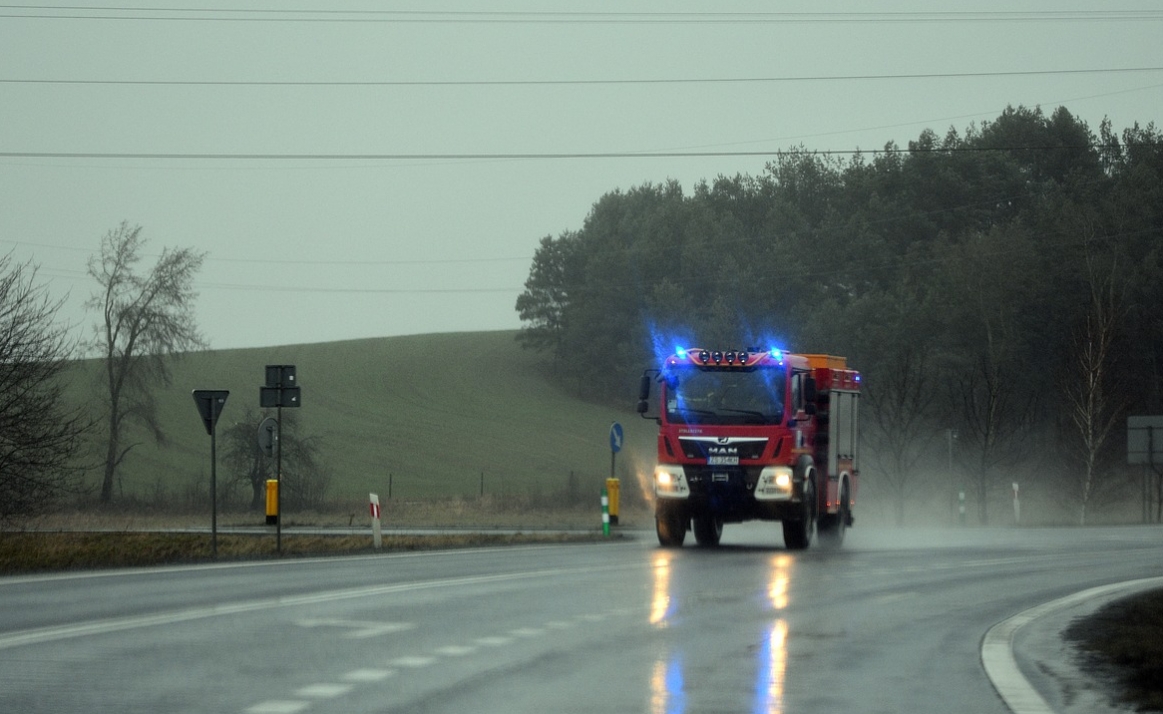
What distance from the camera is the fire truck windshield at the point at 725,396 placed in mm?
27422

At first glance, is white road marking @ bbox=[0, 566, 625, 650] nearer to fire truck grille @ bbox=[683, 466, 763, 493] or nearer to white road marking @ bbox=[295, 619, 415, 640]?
white road marking @ bbox=[295, 619, 415, 640]

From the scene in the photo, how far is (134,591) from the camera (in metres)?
17.2

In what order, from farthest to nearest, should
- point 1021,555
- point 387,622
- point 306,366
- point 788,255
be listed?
point 306,366
point 788,255
point 1021,555
point 387,622

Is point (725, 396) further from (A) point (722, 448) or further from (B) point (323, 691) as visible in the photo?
(B) point (323, 691)

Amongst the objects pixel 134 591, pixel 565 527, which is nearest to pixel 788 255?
pixel 565 527

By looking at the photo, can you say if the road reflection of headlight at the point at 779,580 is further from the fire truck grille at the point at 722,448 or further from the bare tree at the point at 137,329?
the bare tree at the point at 137,329

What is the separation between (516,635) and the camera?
12.9m

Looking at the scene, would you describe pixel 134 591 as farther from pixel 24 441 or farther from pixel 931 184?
pixel 931 184

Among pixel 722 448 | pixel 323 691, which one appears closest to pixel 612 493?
pixel 722 448

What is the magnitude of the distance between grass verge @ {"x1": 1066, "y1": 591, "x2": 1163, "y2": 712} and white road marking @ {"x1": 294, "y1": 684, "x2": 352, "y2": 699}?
4396mm

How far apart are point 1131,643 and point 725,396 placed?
15.4m

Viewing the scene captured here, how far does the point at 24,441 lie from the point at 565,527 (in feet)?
42.6

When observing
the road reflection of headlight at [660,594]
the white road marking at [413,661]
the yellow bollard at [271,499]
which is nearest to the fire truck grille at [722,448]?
the road reflection of headlight at [660,594]

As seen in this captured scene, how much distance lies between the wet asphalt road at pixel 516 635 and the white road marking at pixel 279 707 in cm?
2
